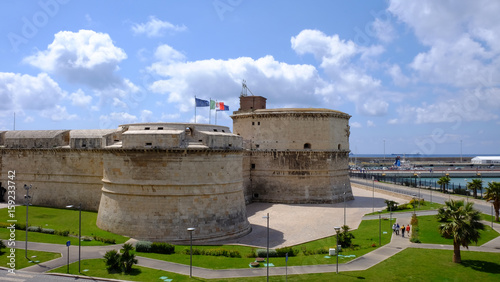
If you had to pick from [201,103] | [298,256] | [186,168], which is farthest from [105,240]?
[201,103]

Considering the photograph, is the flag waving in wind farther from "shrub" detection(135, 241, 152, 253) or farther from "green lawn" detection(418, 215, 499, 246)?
"green lawn" detection(418, 215, 499, 246)

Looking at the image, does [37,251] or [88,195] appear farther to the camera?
[88,195]

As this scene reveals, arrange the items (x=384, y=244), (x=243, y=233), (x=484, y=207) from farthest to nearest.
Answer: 1. (x=484, y=207)
2. (x=243, y=233)
3. (x=384, y=244)

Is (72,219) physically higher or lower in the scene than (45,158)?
lower

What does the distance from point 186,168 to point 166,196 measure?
2.36 metres

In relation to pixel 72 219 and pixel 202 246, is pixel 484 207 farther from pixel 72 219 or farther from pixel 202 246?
pixel 72 219

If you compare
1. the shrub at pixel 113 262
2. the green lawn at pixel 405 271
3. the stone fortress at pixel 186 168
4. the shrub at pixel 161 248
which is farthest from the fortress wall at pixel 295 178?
the shrub at pixel 113 262

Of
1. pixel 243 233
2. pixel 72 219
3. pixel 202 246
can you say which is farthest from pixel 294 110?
pixel 72 219

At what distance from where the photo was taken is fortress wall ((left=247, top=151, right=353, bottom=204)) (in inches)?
1667

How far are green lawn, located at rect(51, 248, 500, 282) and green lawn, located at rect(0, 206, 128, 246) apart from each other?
16.4 feet

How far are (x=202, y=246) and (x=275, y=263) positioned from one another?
19.7 feet

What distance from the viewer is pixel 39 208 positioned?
32.2 meters

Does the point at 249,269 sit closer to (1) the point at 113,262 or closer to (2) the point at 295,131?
(1) the point at 113,262

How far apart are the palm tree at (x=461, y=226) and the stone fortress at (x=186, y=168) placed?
46.1 ft
